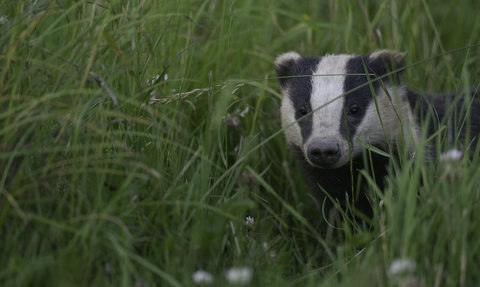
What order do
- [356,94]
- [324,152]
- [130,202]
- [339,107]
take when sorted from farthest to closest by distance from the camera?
[356,94] → [339,107] → [324,152] → [130,202]

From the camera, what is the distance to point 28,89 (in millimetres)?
2930

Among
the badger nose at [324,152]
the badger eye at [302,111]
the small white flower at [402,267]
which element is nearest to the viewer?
the small white flower at [402,267]

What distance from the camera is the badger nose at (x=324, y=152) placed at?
11.3 feet

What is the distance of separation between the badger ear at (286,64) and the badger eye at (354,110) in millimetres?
595

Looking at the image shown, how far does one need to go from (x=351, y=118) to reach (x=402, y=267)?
1533 millimetres

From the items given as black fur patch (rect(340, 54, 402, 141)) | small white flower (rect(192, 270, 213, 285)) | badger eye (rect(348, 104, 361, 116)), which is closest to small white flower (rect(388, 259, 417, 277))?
small white flower (rect(192, 270, 213, 285))

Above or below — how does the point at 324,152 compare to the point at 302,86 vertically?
below

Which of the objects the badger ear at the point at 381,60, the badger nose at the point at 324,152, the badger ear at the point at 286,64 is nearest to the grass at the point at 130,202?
the badger nose at the point at 324,152

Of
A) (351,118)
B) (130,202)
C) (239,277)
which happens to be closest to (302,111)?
(351,118)

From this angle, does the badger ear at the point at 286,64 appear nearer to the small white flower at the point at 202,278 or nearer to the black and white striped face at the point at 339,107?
the black and white striped face at the point at 339,107

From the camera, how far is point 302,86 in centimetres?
396

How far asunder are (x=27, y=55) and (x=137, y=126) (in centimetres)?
63

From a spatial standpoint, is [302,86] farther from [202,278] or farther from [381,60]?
[202,278]

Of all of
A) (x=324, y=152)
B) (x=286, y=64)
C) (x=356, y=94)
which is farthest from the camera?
(x=286, y=64)
